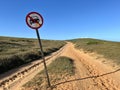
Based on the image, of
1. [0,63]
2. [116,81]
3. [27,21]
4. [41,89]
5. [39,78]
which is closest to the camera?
[27,21]

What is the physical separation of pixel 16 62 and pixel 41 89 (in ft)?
36.2

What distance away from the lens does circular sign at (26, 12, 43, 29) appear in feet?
26.7

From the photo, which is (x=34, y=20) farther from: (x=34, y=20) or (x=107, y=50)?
(x=107, y=50)

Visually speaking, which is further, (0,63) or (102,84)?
(0,63)

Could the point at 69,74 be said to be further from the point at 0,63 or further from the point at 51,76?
the point at 0,63

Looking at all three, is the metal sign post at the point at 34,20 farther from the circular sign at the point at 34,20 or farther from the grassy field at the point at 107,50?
the grassy field at the point at 107,50

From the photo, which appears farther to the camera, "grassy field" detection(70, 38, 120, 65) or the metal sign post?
"grassy field" detection(70, 38, 120, 65)

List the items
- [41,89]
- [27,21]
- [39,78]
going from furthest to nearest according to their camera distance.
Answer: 1. [39,78]
2. [41,89]
3. [27,21]

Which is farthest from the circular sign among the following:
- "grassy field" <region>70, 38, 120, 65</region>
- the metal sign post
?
"grassy field" <region>70, 38, 120, 65</region>

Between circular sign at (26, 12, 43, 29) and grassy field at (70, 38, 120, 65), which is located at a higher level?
circular sign at (26, 12, 43, 29)

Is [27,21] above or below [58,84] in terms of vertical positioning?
above

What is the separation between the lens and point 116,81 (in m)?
9.31

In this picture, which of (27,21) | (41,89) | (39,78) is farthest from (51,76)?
(27,21)

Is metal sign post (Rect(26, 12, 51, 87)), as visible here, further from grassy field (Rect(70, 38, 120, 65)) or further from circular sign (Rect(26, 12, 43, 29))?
grassy field (Rect(70, 38, 120, 65))
